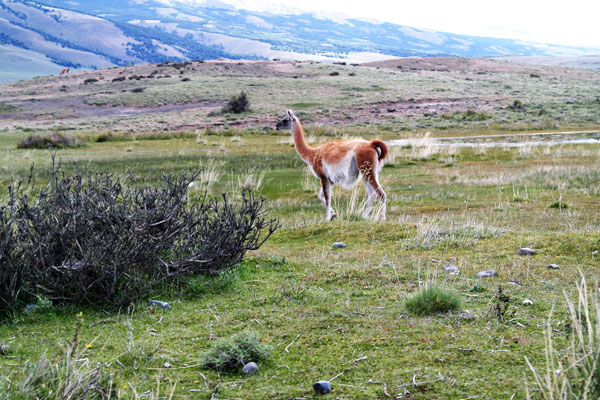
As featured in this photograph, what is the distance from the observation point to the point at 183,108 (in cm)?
5684

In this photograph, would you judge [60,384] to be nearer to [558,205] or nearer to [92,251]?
[92,251]

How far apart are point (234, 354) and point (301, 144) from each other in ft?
32.2

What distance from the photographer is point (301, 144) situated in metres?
13.7

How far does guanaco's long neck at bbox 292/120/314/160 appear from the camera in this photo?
13328mm

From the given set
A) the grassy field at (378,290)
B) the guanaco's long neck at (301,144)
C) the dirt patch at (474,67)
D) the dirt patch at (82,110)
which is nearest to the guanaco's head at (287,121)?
the guanaco's long neck at (301,144)

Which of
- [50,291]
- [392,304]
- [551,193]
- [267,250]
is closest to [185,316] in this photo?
[50,291]

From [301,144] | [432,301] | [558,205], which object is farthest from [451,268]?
[301,144]

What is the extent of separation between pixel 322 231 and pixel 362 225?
0.68 m

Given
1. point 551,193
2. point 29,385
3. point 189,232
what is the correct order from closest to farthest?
point 29,385 < point 189,232 < point 551,193

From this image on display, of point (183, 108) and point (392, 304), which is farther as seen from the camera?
point (183, 108)

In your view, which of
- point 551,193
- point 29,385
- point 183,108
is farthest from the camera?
point 183,108

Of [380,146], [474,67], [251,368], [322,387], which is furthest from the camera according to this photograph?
[474,67]

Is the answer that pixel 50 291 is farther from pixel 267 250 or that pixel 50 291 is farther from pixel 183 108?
pixel 183 108

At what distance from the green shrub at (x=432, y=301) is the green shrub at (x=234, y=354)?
5.03ft
